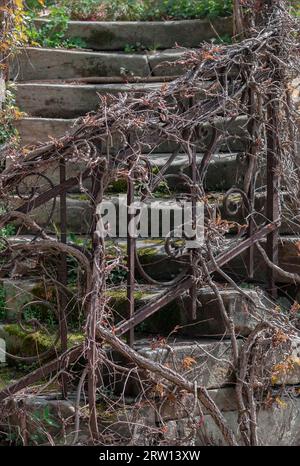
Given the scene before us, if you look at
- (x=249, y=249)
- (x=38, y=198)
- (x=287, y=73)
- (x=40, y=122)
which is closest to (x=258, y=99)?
(x=287, y=73)

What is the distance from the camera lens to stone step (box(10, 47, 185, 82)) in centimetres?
765

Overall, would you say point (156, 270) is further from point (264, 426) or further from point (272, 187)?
point (264, 426)

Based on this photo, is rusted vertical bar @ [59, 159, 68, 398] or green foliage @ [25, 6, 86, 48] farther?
green foliage @ [25, 6, 86, 48]

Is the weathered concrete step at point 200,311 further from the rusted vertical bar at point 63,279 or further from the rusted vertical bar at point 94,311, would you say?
Answer: the rusted vertical bar at point 94,311

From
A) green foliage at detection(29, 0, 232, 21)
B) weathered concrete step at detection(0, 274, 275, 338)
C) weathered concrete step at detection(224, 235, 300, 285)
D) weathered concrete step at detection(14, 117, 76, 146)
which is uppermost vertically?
green foliage at detection(29, 0, 232, 21)

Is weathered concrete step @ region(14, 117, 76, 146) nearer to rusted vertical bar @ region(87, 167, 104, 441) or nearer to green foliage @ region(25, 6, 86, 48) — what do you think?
green foliage @ region(25, 6, 86, 48)

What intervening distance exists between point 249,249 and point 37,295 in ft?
4.23

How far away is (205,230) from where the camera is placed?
4.84 m

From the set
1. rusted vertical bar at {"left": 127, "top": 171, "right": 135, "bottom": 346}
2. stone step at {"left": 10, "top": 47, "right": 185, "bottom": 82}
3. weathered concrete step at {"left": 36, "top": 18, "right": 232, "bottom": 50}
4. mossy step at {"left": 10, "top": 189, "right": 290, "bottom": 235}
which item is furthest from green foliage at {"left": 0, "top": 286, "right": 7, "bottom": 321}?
weathered concrete step at {"left": 36, "top": 18, "right": 232, "bottom": 50}


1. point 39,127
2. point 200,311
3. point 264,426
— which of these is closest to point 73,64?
point 39,127

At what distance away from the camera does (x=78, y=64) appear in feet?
25.2

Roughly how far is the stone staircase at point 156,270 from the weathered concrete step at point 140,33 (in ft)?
0.58
